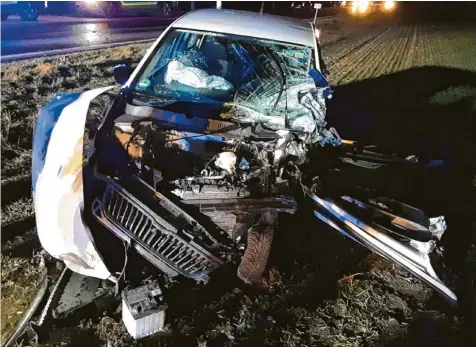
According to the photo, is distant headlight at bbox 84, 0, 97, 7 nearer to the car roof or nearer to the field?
the field

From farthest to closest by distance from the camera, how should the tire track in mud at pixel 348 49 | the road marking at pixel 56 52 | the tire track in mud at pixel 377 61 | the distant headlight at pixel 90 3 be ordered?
the distant headlight at pixel 90 3 → the tire track in mud at pixel 348 49 → the tire track in mud at pixel 377 61 → the road marking at pixel 56 52

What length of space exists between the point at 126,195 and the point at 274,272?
1.47m

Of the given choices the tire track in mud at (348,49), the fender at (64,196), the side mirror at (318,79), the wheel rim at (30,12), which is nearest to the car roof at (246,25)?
the side mirror at (318,79)

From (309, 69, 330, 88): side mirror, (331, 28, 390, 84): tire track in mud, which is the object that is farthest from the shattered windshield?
(331, 28, 390, 84): tire track in mud

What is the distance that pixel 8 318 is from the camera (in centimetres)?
268

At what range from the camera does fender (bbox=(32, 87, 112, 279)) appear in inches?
95.3

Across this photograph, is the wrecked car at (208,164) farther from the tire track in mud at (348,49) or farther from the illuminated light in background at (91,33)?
the illuminated light in background at (91,33)

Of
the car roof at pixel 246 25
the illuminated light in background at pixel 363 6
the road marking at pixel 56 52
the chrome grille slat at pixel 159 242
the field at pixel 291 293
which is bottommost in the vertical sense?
the field at pixel 291 293

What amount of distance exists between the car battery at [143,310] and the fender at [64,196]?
214 mm

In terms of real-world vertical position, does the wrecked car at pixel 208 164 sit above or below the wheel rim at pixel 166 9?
below

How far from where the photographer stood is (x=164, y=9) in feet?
48.5

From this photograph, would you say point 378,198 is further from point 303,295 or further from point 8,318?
point 8,318

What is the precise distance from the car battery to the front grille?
19cm

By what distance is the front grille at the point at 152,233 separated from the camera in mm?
2533
